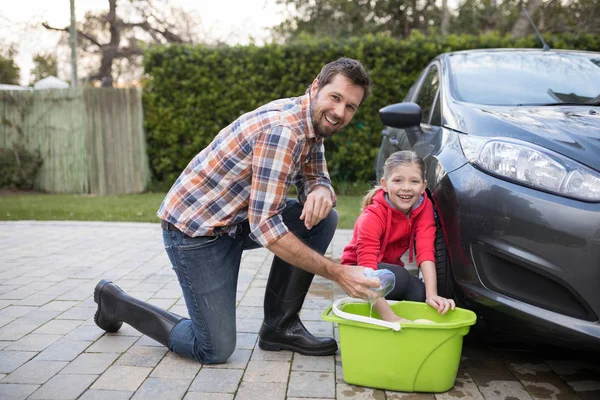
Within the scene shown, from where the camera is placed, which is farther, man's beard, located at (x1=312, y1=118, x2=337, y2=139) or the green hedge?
the green hedge

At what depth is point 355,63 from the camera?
2.26 metres

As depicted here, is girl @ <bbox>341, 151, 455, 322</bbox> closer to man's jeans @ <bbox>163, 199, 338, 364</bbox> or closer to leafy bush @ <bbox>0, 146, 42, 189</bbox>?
man's jeans @ <bbox>163, 199, 338, 364</bbox>

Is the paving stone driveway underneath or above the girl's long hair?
underneath

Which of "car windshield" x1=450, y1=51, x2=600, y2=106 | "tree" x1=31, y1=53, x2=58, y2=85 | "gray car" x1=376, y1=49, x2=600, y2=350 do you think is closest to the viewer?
"gray car" x1=376, y1=49, x2=600, y2=350

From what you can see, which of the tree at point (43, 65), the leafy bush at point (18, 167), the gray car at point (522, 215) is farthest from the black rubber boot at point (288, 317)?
the tree at point (43, 65)

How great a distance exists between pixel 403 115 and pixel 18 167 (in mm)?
8565

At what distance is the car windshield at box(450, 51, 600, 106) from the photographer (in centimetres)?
298

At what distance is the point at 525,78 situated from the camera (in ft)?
10.6

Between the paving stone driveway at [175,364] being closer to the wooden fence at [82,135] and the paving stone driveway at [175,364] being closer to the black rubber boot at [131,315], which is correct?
the black rubber boot at [131,315]

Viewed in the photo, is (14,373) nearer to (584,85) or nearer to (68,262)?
(68,262)

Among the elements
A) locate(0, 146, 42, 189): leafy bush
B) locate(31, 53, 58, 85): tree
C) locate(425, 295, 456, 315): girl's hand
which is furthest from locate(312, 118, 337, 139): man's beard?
locate(31, 53, 58, 85): tree

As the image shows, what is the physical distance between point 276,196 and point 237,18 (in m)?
16.6

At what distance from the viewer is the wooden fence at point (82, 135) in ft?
31.1

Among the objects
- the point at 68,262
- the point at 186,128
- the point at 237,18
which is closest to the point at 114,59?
the point at 237,18
